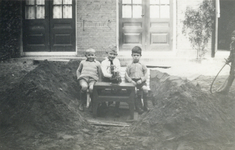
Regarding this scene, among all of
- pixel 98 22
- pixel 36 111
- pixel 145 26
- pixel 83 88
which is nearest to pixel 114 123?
pixel 83 88

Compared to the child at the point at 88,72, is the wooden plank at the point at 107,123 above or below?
below

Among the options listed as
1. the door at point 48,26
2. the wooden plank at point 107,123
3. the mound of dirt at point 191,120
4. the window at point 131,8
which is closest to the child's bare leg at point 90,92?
the wooden plank at point 107,123

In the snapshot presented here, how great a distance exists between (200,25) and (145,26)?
68.7 inches

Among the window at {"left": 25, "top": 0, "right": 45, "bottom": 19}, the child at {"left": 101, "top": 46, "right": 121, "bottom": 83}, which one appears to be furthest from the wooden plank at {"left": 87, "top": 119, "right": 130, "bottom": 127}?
the window at {"left": 25, "top": 0, "right": 45, "bottom": 19}

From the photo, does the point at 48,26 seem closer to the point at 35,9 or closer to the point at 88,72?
the point at 35,9

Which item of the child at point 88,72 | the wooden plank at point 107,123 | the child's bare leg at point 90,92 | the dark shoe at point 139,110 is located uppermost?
the child at point 88,72

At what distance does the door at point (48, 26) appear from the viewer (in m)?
9.19

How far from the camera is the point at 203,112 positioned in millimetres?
4703

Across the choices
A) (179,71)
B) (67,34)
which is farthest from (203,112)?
(67,34)

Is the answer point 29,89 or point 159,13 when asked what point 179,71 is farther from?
point 29,89

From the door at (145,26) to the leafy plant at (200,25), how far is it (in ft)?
2.04

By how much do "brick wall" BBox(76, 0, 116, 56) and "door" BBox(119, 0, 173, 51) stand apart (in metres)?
0.31

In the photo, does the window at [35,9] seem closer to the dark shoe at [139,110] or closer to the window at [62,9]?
the window at [62,9]

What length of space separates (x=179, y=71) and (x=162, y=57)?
3.11ft
